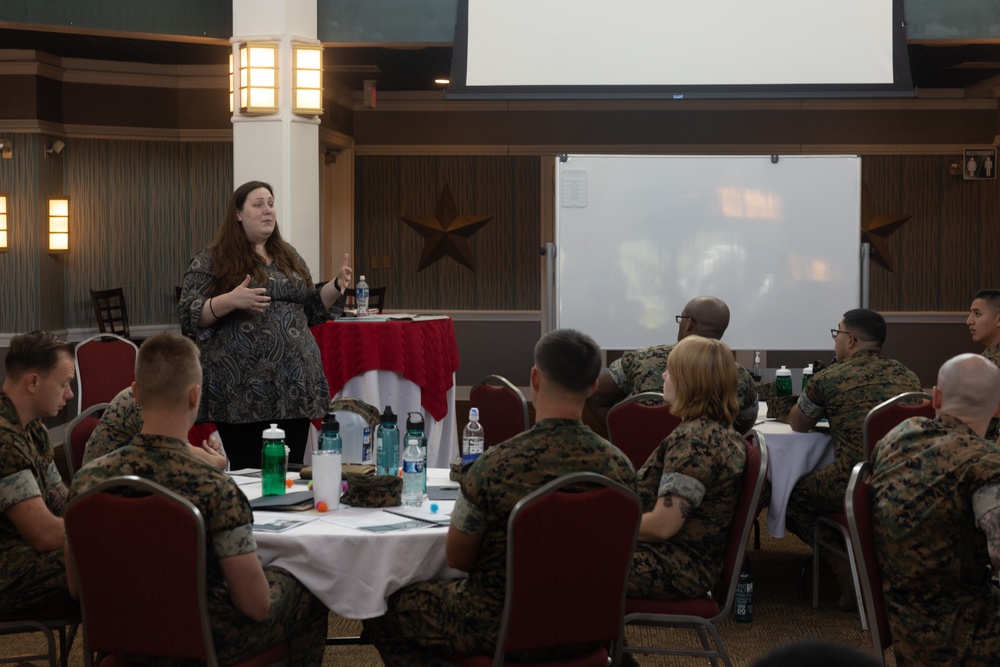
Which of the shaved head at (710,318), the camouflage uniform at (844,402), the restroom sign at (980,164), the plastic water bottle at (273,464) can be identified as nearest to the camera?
the plastic water bottle at (273,464)

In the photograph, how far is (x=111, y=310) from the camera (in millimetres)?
9766

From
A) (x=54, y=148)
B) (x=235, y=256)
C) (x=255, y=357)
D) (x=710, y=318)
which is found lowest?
(x=255, y=357)

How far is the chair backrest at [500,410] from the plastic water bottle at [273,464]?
142 cm

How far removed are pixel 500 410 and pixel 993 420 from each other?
1873mm

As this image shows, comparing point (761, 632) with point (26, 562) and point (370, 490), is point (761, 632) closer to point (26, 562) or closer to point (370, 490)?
point (370, 490)

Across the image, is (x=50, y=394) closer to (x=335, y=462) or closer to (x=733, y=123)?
(x=335, y=462)

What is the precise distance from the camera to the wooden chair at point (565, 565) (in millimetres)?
2303

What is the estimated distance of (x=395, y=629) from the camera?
2.62 metres

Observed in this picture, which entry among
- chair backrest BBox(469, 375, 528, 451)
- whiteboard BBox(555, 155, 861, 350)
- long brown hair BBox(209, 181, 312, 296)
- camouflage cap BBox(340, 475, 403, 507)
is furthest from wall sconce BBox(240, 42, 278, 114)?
camouflage cap BBox(340, 475, 403, 507)

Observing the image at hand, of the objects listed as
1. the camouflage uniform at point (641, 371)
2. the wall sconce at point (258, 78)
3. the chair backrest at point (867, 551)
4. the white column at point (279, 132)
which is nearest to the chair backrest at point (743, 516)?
the chair backrest at point (867, 551)

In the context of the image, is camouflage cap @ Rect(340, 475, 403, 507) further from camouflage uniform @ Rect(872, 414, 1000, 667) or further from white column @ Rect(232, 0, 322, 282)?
white column @ Rect(232, 0, 322, 282)

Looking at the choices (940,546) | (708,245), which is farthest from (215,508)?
(708,245)

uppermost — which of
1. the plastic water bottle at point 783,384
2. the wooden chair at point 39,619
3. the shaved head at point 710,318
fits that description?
the shaved head at point 710,318

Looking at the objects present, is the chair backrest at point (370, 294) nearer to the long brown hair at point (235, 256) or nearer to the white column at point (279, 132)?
the white column at point (279, 132)
